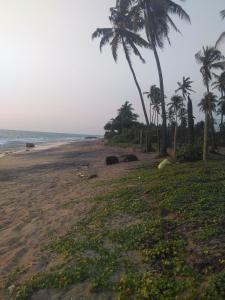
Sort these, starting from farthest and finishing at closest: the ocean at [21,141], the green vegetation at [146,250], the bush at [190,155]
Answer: the ocean at [21,141] → the bush at [190,155] → the green vegetation at [146,250]

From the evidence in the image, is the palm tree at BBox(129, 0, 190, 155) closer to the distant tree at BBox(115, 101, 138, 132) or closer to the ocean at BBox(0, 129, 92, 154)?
the ocean at BBox(0, 129, 92, 154)

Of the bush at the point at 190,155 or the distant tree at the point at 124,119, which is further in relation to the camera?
the distant tree at the point at 124,119

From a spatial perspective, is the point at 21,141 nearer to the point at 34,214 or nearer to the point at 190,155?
the point at 190,155

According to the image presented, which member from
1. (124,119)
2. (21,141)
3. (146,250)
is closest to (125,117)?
(124,119)

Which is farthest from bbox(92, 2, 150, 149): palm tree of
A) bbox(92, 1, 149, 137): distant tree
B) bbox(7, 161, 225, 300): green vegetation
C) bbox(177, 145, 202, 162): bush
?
bbox(7, 161, 225, 300): green vegetation

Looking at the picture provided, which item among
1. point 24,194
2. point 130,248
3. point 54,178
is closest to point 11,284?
point 130,248

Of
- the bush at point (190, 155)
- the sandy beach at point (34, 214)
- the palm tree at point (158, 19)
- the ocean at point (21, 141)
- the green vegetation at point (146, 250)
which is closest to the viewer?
the green vegetation at point (146, 250)

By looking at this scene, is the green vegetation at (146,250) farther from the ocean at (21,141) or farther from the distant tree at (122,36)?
the ocean at (21,141)

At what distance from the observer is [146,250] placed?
589 cm

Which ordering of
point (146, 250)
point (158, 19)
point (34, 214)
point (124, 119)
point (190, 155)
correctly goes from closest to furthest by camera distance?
point (146, 250) < point (34, 214) < point (190, 155) < point (158, 19) < point (124, 119)

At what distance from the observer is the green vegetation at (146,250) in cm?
486

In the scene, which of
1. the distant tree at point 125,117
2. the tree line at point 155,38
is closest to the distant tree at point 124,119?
the distant tree at point 125,117

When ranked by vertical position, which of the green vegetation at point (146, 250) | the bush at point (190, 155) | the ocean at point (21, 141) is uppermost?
the bush at point (190, 155)

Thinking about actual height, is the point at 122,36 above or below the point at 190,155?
above
